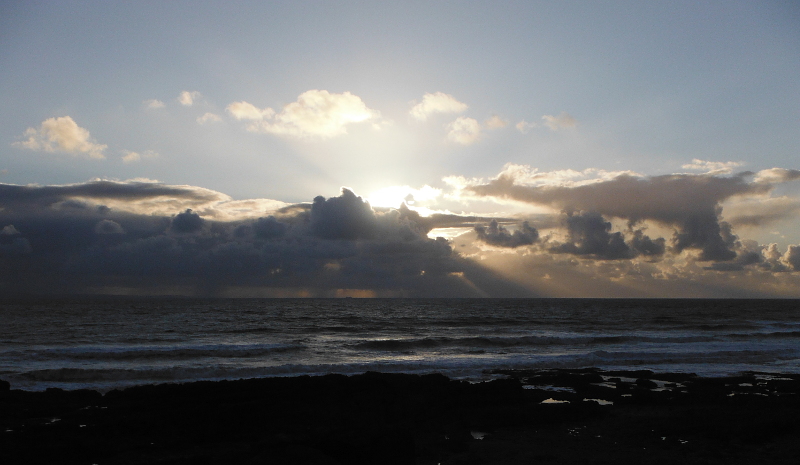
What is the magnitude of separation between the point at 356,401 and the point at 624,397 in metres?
10.6

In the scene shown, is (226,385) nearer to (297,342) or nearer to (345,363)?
(345,363)

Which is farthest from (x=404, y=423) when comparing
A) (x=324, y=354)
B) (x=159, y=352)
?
(x=159, y=352)

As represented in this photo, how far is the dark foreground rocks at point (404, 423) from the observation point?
12.0 m

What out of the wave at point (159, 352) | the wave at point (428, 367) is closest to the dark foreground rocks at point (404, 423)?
the wave at point (428, 367)

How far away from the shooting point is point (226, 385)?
1991 centimetres

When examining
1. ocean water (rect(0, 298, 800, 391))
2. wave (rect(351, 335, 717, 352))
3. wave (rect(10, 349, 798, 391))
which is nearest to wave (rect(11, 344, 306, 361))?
ocean water (rect(0, 298, 800, 391))

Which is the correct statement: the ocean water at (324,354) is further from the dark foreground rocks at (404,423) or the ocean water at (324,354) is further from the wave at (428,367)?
the dark foreground rocks at (404,423)

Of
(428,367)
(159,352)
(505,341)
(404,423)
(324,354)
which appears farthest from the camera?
(505,341)

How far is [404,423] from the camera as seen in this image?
50.4ft

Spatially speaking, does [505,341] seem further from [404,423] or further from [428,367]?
[404,423]

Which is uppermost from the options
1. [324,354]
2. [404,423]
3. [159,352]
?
[404,423]

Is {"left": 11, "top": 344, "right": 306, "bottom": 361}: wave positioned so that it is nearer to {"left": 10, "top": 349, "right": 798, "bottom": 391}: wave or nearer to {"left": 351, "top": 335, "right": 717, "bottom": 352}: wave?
{"left": 10, "top": 349, "right": 798, "bottom": 391}: wave

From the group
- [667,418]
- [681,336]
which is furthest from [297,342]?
[681,336]

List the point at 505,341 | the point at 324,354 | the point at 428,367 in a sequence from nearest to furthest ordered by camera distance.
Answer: the point at 428,367 → the point at 324,354 → the point at 505,341
